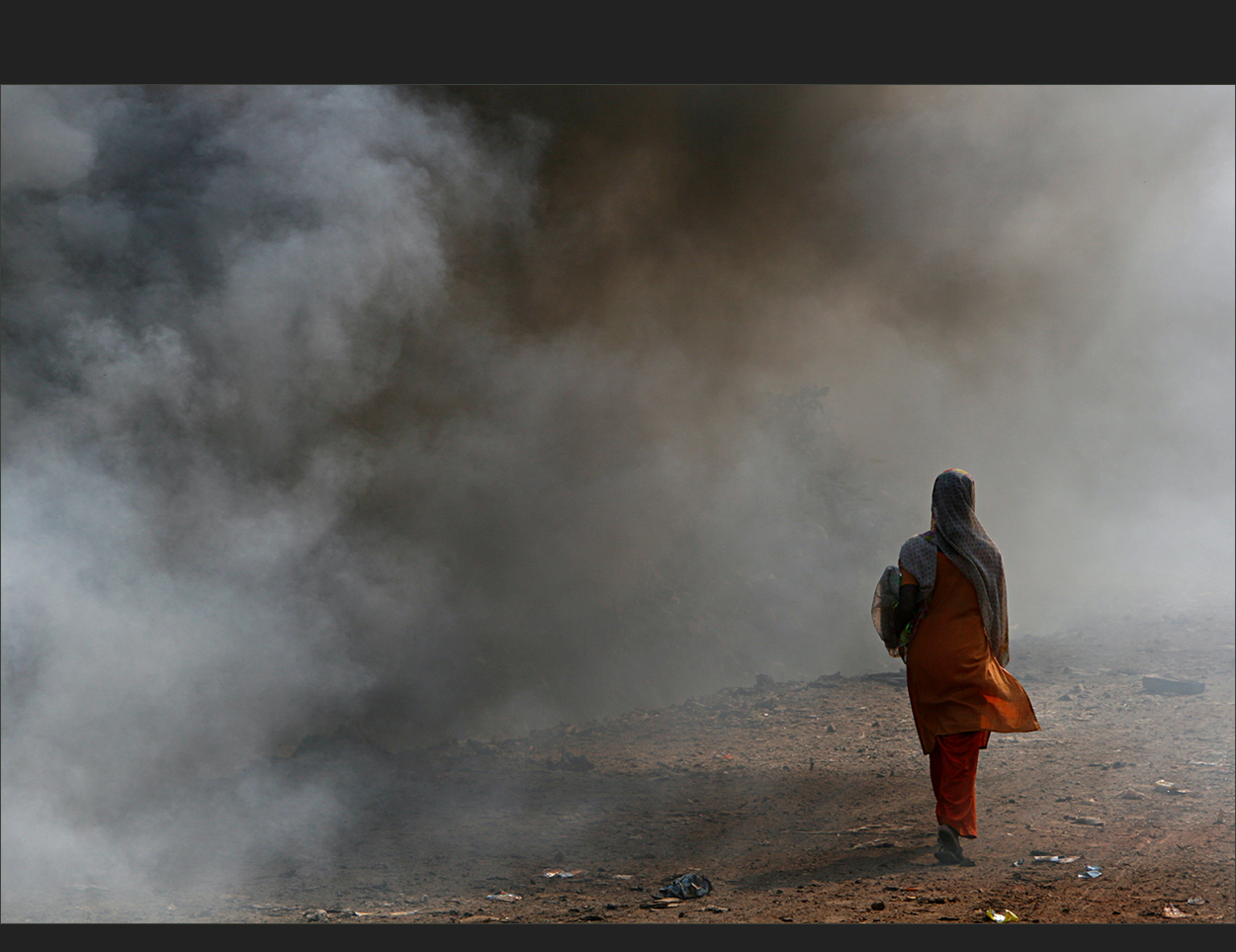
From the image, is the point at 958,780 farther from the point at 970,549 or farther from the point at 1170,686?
the point at 1170,686

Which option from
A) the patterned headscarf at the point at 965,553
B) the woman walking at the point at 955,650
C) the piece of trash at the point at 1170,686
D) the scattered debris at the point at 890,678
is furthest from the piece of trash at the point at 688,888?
the piece of trash at the point at 1170,686

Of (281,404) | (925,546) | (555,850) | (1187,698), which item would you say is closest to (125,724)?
(281,404)

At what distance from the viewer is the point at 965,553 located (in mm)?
3752

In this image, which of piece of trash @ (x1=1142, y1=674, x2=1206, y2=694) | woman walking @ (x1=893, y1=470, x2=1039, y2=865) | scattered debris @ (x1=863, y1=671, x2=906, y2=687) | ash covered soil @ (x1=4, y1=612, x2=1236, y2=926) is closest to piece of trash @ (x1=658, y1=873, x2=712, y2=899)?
ash covered soil @ (x1=4, y1=612, x2=1236, y2=926)

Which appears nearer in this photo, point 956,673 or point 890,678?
point 956,673

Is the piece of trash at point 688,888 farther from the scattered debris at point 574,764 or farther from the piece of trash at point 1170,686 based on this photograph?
the piece of trash at point 1170,686

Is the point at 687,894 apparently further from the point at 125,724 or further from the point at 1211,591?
the point at 1211,591

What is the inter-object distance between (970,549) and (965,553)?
0.09 feet

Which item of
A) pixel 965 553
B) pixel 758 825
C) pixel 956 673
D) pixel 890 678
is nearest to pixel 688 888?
pixel 758 825

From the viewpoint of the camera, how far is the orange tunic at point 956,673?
368 cm

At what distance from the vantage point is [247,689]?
5.62 metres

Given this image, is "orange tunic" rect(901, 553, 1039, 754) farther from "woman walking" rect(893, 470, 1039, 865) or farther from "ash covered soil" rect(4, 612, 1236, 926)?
"ash covered soil" rect(4, 612, 1236, 926)

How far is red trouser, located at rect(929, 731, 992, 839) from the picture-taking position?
3.67 m

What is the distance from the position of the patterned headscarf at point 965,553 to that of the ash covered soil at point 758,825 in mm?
1072
